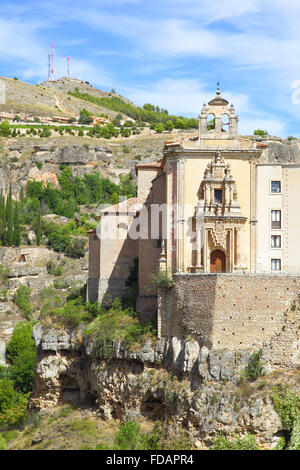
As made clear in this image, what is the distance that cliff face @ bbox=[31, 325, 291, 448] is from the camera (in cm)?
3916

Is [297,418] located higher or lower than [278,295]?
lower

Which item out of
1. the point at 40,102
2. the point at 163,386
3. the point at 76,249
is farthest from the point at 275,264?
the point at 40,102

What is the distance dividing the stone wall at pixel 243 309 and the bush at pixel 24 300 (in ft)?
160

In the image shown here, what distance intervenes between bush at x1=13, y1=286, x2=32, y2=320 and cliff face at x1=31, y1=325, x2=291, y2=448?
31318 millimetres

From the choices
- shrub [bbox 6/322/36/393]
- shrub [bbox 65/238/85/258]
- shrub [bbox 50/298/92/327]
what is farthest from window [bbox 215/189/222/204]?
shrub [bbox 65/238/85/258]

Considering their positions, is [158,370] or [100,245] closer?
[158,370]

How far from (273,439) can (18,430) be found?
78.8 feet

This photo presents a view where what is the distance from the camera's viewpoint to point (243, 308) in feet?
136

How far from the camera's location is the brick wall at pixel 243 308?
135 ft

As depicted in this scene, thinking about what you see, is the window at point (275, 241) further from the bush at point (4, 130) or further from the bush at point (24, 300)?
the bush at point (4, 130)

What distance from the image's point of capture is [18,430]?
55.7 m

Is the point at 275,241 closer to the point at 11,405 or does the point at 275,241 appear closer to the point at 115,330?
the point at 115,330
